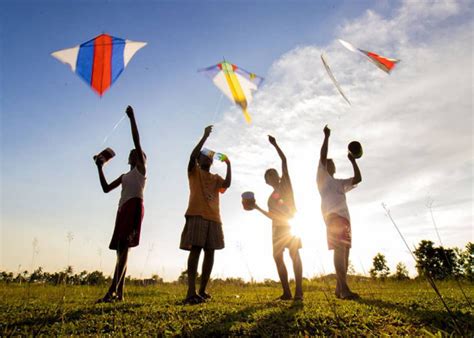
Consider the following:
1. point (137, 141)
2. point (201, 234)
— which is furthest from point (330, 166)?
point (137, 141)

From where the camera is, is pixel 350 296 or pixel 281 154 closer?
pixel 350 296

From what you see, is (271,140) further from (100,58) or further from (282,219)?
(100,58)

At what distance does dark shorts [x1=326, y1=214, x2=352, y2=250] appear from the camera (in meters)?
5.11

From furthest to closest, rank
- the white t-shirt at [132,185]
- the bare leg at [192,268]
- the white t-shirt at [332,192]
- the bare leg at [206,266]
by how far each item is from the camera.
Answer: the white t-shirt at [332,192], the bare leg at [206,266], the white t-shirt at [132,185], the bare leg at [192,268]

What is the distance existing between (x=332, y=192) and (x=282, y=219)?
974mm

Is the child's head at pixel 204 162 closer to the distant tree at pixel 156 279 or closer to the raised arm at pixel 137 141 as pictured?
the raised arm at pixel 137 141

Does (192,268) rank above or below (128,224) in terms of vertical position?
below

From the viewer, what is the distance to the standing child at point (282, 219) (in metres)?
5.31

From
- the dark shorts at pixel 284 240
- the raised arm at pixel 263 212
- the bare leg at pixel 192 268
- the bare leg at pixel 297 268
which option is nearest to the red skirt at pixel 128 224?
the bare leg at pixel 192 268

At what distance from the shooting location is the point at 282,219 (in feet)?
18.3

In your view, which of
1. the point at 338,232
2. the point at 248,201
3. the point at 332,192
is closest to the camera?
the point at 338,232

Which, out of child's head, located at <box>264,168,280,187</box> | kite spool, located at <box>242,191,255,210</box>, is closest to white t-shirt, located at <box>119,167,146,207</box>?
kite spool, located at <box>242,191,255,210</box>

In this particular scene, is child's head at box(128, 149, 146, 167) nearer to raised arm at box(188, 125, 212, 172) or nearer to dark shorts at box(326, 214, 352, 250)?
raised arm at box(188, 125, 212, 172)

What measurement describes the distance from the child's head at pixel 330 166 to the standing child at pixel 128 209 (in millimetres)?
3235
